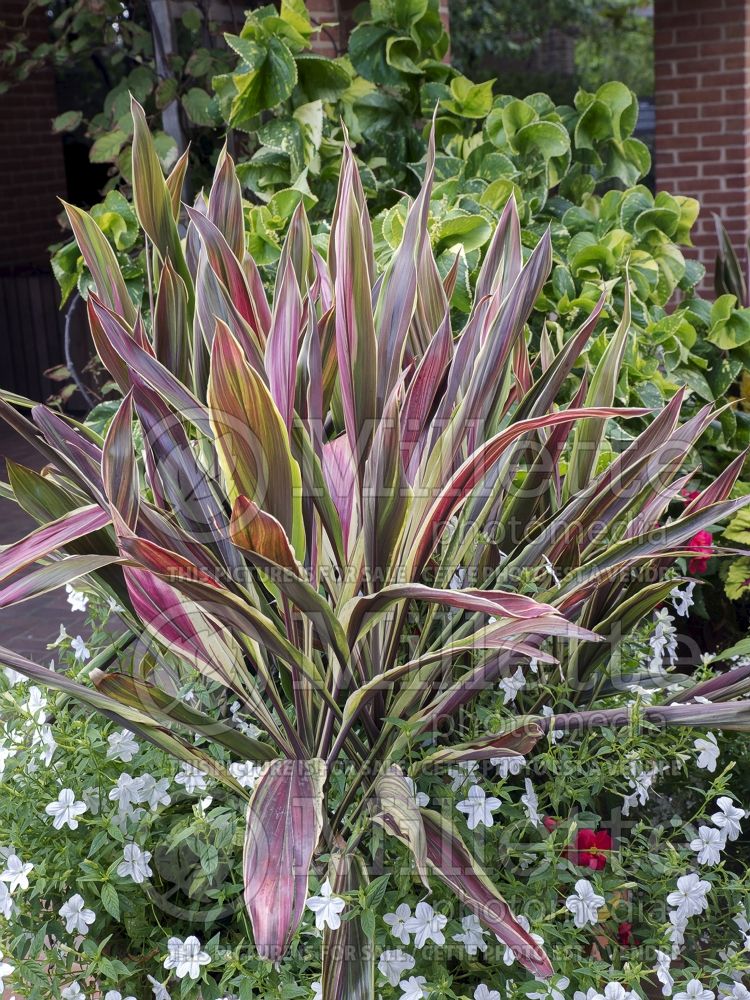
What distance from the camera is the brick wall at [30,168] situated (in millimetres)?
7375

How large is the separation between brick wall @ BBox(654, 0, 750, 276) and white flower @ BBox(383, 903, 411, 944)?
492 cm

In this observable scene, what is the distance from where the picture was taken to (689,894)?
121cm

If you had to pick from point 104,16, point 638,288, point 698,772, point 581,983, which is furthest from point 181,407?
point 104,16

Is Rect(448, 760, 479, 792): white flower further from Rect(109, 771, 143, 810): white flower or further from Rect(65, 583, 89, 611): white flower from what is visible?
Rect(65, 583, 89, 611): white flower

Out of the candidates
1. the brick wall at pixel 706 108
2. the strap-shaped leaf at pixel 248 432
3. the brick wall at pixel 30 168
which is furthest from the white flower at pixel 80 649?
the brick wall at pixel 30 168

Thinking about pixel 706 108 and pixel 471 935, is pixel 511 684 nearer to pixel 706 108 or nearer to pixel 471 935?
pixel 471 935

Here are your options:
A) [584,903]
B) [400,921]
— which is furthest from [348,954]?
[584,903]

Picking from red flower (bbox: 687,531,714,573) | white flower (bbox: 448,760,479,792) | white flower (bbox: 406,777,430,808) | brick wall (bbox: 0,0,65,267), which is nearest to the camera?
white flower (bbox: 406,777,430,808)

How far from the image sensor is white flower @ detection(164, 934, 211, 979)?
1158 mm

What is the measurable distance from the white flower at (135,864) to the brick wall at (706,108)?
16.4ft

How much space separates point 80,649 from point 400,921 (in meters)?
0.66

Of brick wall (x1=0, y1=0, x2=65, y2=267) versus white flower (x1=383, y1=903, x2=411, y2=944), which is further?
brick wall (x1=0, y1=0, x2=65, y2=267)

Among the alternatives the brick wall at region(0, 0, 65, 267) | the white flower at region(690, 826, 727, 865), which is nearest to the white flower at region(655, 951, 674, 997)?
the white flower at region(690, 826, 727, 865)

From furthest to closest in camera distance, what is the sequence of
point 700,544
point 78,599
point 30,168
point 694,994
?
point 30,168
point 700,544
point 78,599
point 694,994
